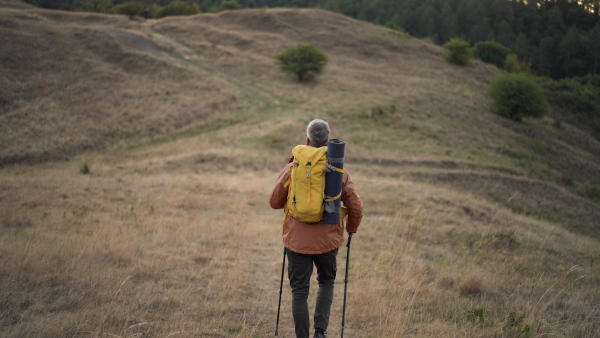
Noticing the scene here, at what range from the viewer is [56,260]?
5324 mm

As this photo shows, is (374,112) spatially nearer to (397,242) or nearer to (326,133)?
(397,242)

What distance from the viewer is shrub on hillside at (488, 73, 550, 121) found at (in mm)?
35031

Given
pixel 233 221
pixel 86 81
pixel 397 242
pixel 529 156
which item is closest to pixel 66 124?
pixel 86 81

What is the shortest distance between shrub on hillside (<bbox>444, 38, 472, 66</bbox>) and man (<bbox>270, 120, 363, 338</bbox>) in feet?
181

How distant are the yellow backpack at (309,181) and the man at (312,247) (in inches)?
8.6

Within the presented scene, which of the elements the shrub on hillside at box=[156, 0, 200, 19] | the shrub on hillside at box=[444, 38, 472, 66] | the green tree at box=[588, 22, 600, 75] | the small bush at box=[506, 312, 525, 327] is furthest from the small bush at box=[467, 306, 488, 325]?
the shrub on hillside at box=[156, 0, 200, 19]

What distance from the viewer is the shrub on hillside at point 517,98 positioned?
3503 centimetres

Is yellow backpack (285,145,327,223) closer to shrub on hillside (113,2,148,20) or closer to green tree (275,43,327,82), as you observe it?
green tree (275,43,327,82)

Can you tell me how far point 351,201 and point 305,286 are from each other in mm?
1047

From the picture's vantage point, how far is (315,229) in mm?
3627

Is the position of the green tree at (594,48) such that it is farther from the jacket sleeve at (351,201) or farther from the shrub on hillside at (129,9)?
the shrub on hillside at (129,9)

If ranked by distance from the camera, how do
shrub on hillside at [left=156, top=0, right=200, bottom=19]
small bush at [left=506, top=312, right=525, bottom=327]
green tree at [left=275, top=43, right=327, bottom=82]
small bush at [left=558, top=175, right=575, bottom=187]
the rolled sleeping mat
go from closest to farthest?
1. the rolled sleeping mat
2. small bush at [left=506, top=312, right=525, bottom=327]
3. small bush at [left=558, top=175, right=575, bottom=187]
4. green tree at [left=275, top=43, right=327, bottom=82]
5. shrub on hillside at [left=156, top=0, right=200, bottom=19]

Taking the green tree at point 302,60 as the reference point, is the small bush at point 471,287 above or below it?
below

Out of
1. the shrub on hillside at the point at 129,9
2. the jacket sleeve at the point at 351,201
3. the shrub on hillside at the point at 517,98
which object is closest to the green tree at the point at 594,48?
the shrub on hillside at the point at 517,98
